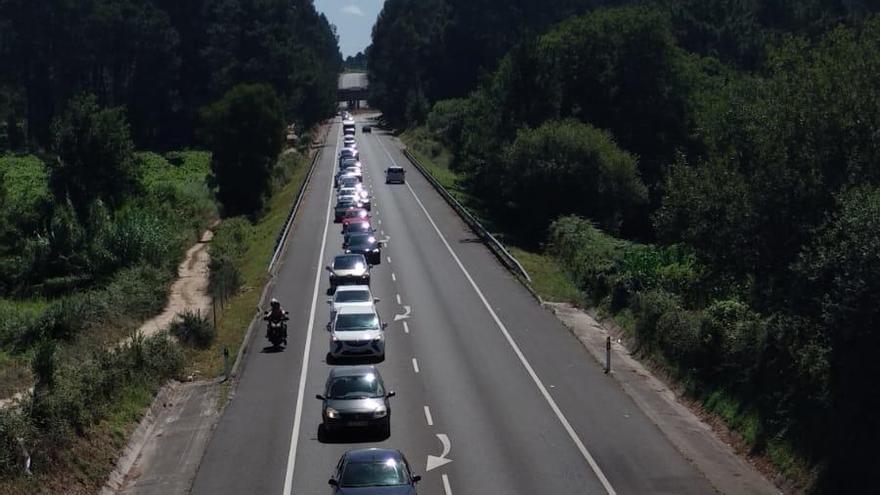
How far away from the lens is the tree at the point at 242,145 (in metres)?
79.8

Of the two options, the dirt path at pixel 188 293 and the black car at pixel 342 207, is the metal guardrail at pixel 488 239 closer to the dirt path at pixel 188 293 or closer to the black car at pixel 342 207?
the black car at pixel 342 207

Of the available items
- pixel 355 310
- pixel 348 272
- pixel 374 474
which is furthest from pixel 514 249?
pixel 374 474

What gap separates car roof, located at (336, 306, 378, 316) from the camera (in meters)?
34.1

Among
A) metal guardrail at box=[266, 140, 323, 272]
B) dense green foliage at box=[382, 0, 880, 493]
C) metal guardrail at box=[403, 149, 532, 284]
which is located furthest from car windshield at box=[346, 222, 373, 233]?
dense green foliage at box=[382, 0, 880, 493]

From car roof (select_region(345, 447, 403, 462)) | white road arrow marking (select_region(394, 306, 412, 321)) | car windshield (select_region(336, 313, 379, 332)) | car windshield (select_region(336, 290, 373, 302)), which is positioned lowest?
white road arrow marking (select_region(394, 306, 412, 321))

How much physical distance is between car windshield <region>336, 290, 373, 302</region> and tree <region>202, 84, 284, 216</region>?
1692 inches

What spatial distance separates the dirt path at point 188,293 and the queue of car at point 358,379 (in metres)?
6.55

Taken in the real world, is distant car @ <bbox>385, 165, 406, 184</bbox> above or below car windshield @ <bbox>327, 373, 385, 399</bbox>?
below

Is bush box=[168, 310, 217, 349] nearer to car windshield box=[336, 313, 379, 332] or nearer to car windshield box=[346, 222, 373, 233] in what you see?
car windshield box=[336, 313, 379, 332]

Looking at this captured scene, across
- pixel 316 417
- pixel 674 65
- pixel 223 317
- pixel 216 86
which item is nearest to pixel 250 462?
pixel 316 417

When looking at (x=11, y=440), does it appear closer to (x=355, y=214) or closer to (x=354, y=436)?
(x=354, y=436)

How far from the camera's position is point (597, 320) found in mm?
39844

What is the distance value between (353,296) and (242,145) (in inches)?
1774

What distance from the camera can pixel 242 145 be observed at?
262 ft
